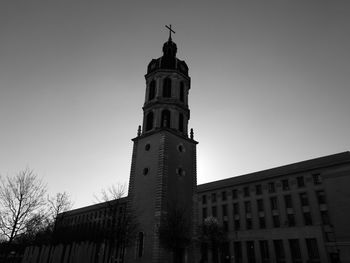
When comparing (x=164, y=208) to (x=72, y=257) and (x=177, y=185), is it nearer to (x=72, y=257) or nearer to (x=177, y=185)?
(x=177, y=185)

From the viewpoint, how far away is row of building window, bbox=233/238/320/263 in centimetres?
4959

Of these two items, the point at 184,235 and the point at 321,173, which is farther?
the point at 321,173

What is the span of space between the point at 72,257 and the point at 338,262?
4058cm

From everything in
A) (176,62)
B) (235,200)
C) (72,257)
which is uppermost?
(176,62)

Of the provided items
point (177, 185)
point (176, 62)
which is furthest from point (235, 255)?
point (176, 62)

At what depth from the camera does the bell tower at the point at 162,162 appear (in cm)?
3067

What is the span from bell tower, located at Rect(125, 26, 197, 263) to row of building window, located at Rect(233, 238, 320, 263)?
28.1 metres

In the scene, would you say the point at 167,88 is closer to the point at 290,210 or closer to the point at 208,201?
the point at 290,210

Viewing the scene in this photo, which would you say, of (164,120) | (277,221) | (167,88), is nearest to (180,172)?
(164,120)

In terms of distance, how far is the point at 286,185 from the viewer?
57.1 meters

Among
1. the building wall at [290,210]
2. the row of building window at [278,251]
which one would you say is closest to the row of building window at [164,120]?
the building wall at [290,210]

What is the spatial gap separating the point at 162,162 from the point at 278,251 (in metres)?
35.1

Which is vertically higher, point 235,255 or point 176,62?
point 176,62

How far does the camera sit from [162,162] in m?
32.8
